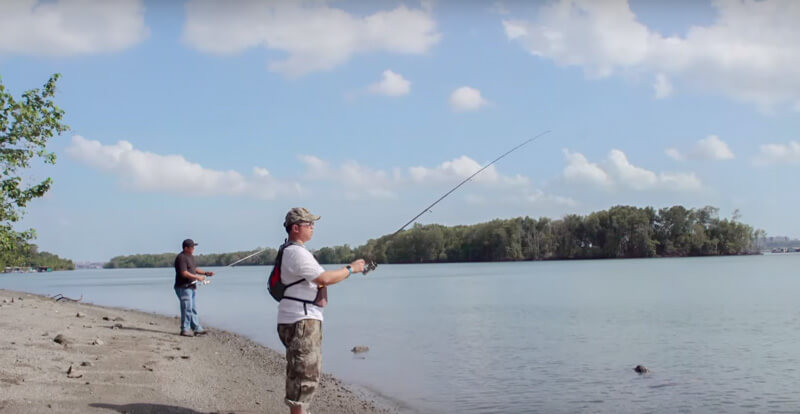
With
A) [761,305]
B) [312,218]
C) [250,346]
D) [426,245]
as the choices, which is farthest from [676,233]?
[312,218]

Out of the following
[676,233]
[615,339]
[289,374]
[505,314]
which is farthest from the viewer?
[676,233]

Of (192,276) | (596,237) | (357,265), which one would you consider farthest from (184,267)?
(596,237)

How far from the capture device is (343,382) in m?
11.1

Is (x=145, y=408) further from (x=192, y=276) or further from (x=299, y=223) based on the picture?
(x=192, y=276)

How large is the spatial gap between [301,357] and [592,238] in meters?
107

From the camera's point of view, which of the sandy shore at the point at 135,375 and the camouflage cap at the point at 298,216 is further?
the sandy shore at the point at 135,375

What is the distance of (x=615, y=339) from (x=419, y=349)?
16.7ft

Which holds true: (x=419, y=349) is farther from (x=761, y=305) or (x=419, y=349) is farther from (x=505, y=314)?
(x=761, y=305)

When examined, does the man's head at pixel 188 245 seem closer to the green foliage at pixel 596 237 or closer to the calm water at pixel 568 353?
the calm water at pixel 568 353

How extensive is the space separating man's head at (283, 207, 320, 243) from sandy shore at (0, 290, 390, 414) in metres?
2.47

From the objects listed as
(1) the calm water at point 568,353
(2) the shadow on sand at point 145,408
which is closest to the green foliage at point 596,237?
(1) the calm water at point 568,353

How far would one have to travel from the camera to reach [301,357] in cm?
550

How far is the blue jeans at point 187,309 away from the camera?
41.1 ft

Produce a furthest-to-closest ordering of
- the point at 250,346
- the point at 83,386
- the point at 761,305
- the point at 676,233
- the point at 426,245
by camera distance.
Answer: the point at 426,245 < the point at 676,233 < the point at 761,305 < the point at 250,346 < the point at 83,386
